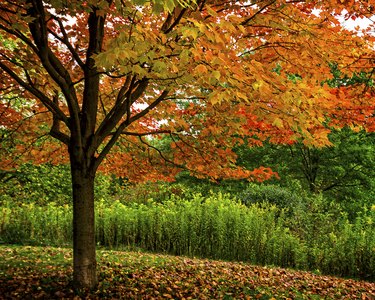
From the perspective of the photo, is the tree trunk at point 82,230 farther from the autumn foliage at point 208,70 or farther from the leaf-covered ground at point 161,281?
the autumn foliage at point 208,70

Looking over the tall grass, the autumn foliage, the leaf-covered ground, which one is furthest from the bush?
the autumn foliage

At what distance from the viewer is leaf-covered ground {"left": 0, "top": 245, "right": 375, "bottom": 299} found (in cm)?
487

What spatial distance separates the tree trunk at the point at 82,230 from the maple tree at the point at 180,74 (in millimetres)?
12

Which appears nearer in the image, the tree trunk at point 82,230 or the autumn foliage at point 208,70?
the autumn foliage at point 208,70

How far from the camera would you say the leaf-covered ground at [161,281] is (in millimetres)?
4871

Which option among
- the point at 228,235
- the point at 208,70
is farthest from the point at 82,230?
the point at 228,235

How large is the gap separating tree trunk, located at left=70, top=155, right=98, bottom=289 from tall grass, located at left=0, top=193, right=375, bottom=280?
170 inches

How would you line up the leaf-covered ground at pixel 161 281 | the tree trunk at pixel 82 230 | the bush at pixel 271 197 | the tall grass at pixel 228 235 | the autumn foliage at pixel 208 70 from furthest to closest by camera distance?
the bush at pixel 271 197 < the tall grass at pixel 228 235 < the leaf-covered ground at pixel 161 281 < the tree trunk at pixel 82 230 < the autumn foliage at pixel 208 70

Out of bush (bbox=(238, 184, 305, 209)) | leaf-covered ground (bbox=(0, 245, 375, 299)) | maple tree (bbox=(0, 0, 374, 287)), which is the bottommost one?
leaf-covered ground (bbox=(0, 245, 375, 299))

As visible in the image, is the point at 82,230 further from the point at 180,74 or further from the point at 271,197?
the point at 271,197

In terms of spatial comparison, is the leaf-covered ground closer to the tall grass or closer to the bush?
the tall grass

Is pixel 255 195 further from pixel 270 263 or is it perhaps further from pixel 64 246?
pixel 64 246

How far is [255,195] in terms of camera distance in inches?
490

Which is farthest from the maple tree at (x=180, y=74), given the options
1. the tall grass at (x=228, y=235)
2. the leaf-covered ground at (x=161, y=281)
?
the tall grass at (x=228, y=235)
